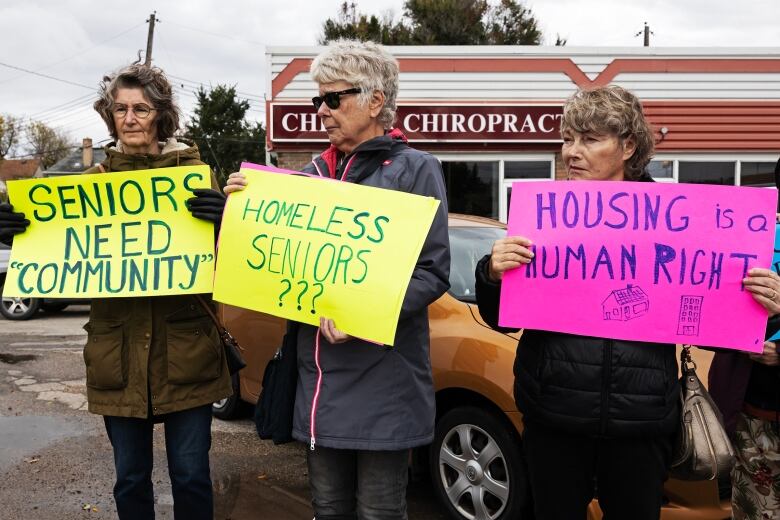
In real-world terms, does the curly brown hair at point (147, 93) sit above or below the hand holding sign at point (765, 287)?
above

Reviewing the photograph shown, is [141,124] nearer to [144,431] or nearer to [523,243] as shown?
[144,431]

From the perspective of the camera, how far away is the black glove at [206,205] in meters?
2.44

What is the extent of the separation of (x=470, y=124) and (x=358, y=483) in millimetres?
10554

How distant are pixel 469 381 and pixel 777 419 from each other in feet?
4.61

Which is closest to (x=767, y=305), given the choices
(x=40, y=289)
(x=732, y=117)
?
(x=40, y=289)

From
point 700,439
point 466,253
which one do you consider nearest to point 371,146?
point 700,439

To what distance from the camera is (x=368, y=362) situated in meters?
2.13


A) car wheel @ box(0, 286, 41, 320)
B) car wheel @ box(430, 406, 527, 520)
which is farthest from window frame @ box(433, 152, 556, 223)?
car wheel @ box(430, 406, 527, 520)

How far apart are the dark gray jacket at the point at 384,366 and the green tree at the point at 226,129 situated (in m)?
35.1

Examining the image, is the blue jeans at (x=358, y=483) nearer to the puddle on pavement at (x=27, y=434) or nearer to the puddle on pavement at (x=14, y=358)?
the puddle on pavement at (x=27, y=434)

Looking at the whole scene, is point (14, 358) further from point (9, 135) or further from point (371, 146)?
point (9, 135)

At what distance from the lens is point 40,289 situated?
8.38ft

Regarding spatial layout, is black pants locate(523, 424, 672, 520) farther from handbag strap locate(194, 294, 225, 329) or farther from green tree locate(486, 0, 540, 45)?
green tree locate(486, 0, 540, 45)

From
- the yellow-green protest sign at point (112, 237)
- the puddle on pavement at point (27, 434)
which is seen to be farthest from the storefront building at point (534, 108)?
the yellow-green protest sign at point (112, 237)
